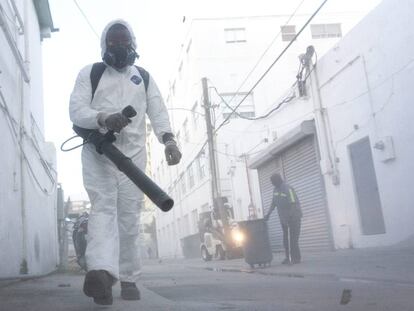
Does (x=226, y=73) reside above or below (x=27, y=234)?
above

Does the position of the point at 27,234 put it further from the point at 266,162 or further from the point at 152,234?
the point at 152,234

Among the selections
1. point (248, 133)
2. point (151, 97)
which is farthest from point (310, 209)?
point (151, 97)

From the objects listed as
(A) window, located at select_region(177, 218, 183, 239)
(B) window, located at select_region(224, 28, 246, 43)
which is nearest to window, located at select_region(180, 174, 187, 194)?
(A) window, located at select_region(177, 218, 183, 239)

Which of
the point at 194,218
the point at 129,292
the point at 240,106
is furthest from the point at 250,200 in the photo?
the point at 129,292

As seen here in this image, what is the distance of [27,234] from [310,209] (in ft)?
29.6

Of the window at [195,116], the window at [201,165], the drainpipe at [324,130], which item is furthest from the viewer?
the window at [195,116]

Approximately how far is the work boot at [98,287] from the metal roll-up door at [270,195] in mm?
14077

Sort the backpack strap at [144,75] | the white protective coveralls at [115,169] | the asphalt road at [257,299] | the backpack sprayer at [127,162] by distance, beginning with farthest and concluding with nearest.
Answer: the backpack strap at [144,75] < the white protective coveralls at [115,169] < the asphalt road at [257,299] < the backpack sprayer at [127,162]

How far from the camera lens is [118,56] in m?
3.73

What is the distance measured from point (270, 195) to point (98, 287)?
1583 centimetres

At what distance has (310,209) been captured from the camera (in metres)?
14.8

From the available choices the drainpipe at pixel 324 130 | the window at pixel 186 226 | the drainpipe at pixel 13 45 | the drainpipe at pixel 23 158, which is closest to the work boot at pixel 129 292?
the drainpipe at pixel 23 158

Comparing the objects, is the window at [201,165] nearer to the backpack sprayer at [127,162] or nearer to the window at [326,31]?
the window at [326,31]

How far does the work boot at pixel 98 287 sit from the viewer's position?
3080mm
